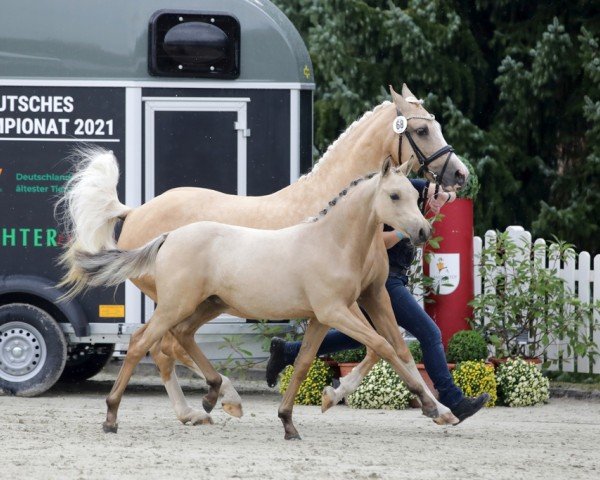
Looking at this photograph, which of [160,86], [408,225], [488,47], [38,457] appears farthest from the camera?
[488,47]

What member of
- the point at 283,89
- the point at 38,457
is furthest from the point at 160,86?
the point at 38,457

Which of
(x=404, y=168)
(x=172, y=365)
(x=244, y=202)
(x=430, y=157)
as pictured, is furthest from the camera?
(x=244, y=202)

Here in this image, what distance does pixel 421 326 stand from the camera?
9.17 m

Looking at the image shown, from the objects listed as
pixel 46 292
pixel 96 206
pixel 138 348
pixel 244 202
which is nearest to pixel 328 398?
pixel 138 348

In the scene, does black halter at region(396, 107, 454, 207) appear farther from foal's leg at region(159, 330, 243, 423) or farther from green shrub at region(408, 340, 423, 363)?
green shrub at region(408, 340, 423, 363)

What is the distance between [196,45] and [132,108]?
0.70 metres

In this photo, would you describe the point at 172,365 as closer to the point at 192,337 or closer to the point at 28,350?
the point at 192,337

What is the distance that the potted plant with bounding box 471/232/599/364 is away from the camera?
11.7m

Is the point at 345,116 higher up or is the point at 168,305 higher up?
the point at 345,116

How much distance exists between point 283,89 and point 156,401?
2.65m

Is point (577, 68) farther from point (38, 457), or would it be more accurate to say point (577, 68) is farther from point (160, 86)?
point (38, 457)

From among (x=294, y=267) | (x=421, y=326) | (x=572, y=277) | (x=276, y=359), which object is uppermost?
(x=294, y=267)

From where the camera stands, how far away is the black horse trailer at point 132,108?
444 inches

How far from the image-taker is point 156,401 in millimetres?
11422
